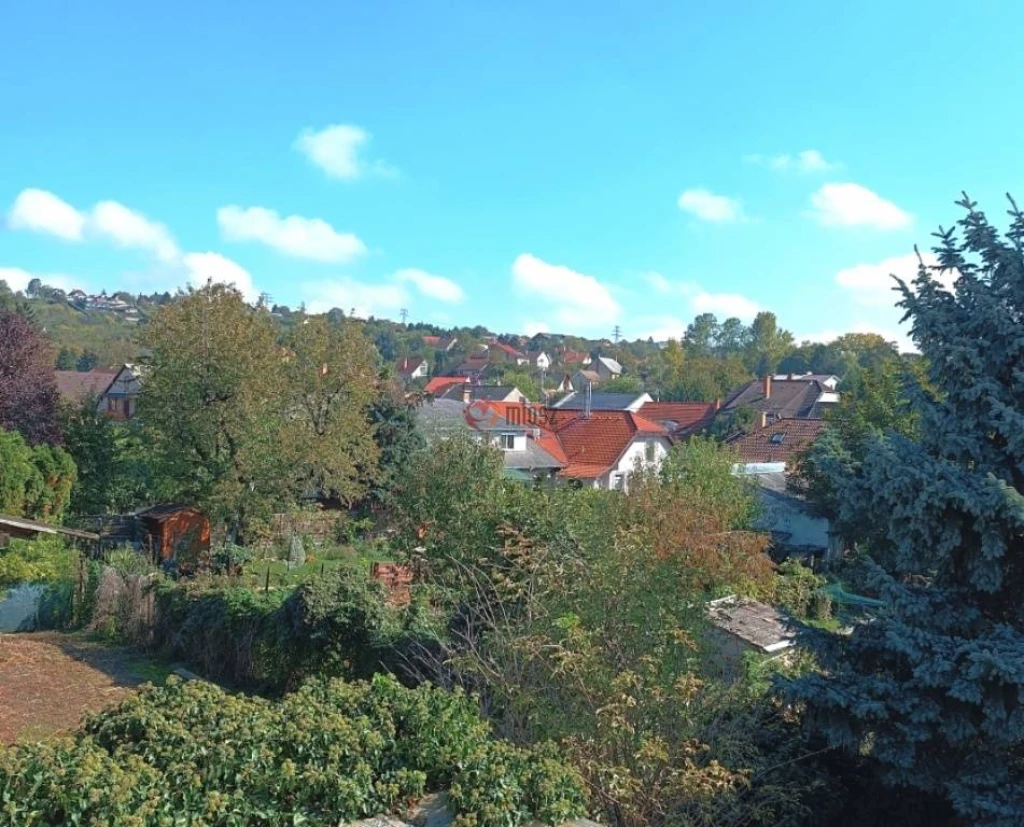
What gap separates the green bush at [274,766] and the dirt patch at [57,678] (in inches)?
312

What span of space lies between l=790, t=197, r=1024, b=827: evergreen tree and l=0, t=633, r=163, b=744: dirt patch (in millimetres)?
9820

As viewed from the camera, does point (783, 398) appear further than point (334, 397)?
Yes

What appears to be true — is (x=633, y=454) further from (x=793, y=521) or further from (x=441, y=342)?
(x=441, y=342)

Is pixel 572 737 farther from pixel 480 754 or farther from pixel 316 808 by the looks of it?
pixel 316 808

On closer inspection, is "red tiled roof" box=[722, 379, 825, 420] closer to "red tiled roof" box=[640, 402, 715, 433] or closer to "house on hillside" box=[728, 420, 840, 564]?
"red tiled roof" box=[640, 402, 715, 433]

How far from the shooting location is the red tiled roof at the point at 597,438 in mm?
38000

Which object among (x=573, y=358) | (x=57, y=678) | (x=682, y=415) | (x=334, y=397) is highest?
(x=573, y=358)

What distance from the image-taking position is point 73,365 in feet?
279

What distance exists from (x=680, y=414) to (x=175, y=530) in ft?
138

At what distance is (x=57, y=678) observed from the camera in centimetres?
1528

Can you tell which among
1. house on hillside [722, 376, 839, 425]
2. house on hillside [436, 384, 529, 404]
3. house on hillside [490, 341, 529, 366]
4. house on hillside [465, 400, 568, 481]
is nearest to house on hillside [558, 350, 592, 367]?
house on hillside [490, 341, 529, 366]

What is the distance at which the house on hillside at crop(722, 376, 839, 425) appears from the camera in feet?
211

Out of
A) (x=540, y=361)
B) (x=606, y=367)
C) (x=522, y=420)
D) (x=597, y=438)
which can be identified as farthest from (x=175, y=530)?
(x=540, y=361)

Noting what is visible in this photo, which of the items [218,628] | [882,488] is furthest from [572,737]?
[218,628]
